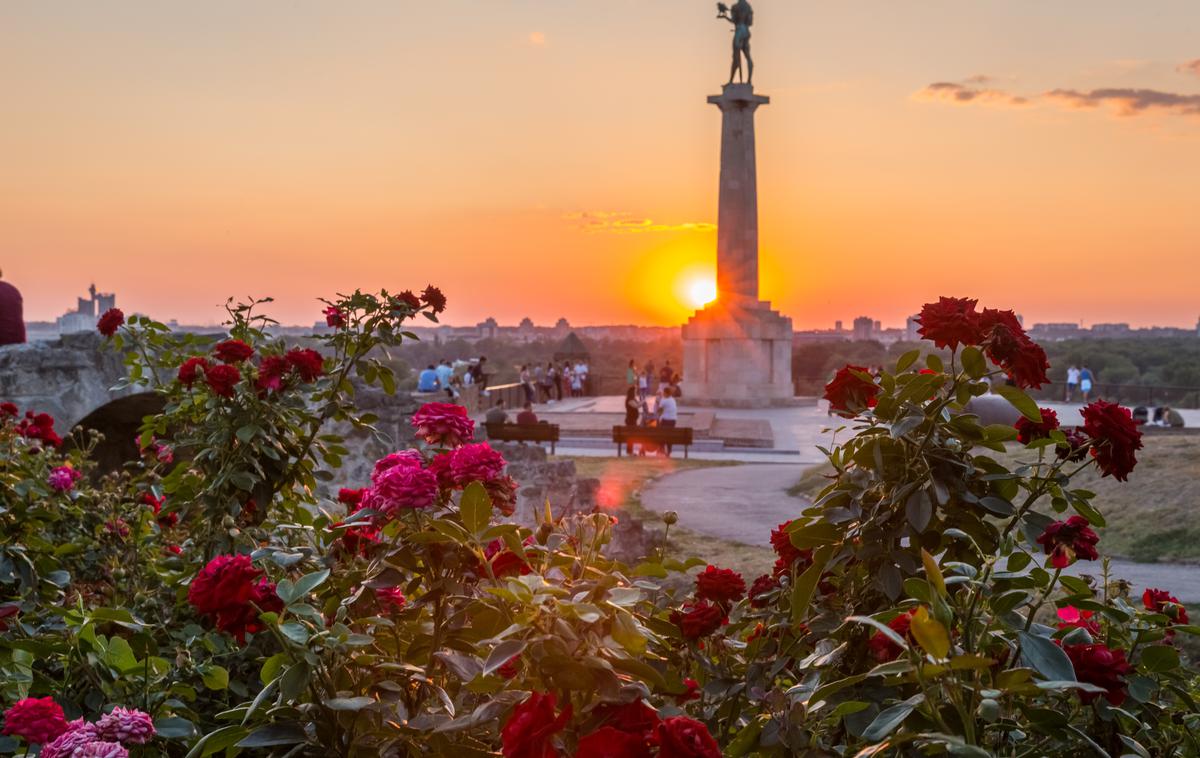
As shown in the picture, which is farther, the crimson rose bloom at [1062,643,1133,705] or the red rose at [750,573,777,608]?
the red rose at [750,573,777,608]

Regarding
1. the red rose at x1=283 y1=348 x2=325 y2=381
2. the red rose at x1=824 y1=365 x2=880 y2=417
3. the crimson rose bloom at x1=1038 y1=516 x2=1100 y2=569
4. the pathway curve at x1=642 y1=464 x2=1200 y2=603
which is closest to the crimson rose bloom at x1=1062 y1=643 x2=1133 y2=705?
the crimson rose bloom at x1=1038 y1=516 x2=1100 y2=569

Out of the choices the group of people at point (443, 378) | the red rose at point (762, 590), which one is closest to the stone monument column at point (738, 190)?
the group of people at point (443, 378)

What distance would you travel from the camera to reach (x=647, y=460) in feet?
63.8

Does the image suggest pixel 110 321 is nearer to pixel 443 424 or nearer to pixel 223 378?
pixel 223 378

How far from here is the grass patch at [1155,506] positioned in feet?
35.0

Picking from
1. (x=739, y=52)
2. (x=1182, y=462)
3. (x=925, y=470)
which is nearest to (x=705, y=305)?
(x=739, y=52)

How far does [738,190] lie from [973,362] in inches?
1236

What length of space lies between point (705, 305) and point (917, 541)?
108ft

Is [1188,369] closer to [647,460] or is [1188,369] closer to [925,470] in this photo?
[647,460]

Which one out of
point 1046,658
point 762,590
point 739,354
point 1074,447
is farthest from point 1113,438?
point 739,354

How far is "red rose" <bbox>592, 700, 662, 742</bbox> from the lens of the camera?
1727mm

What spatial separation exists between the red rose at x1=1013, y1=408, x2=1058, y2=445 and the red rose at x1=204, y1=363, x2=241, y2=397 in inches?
96.4

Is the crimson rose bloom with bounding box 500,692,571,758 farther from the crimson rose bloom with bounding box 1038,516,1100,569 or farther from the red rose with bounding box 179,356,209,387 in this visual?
the red rose with bounding box 179,356,209,387

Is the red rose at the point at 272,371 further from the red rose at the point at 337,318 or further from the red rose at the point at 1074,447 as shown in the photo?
the red rose at the point at 1074,447
